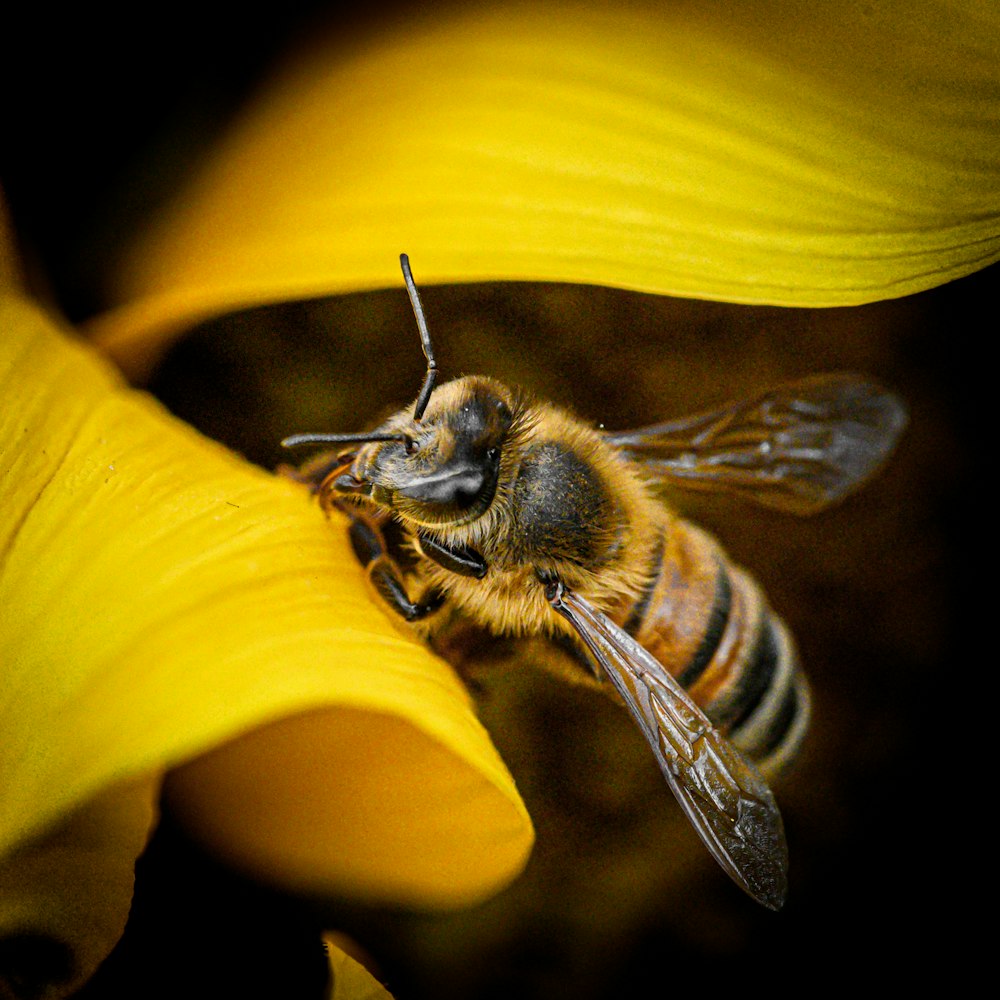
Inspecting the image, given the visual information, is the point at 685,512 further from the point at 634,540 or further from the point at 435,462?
the point at 435,462

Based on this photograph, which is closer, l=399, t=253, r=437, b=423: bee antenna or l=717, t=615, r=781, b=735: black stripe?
l=399, t=253, r=437, b=423: bee antenna

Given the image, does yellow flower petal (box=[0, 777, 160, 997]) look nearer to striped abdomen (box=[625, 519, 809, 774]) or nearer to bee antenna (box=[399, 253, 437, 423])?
bee antenna (box=[399, 253, 437, 423])

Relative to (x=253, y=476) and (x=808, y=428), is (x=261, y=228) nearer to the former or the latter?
(x=253, y=476)

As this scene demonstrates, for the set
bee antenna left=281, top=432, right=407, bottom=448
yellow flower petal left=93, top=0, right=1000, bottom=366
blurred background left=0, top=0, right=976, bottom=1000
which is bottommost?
blurred background left=0, top=0, right=976, bottom=1000

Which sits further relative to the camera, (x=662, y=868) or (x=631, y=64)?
(x=662, y=868)

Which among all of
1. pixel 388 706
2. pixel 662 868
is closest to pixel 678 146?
pixel 388 706

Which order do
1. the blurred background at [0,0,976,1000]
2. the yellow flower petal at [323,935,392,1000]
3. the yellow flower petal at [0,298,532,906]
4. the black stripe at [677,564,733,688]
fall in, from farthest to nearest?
the black stripe at [677,564,733,688] < the blurred background at [0,0,976,1000] < the yellow flower petal at [323,935,392,1000] < the yellow flower petal at [0,298,532,906]

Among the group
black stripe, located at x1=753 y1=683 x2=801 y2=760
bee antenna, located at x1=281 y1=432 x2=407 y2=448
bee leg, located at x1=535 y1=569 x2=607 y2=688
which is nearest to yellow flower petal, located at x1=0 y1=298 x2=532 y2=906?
bee antenna, located at x1=281 y1=432 x2=407 y2=448

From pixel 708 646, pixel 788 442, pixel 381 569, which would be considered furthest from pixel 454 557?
pixel 788 442

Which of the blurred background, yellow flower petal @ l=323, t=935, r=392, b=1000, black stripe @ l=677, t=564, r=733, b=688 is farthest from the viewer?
black stripe @ l=677, t=564, r=733, b=688
